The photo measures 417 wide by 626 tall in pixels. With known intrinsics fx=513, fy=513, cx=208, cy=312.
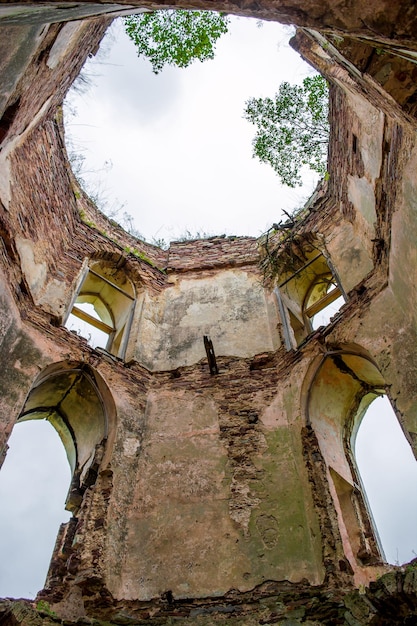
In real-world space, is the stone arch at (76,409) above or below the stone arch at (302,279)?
below

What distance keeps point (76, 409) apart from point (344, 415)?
4.09 meters

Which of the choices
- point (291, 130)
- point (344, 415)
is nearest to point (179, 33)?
point (291, 130)

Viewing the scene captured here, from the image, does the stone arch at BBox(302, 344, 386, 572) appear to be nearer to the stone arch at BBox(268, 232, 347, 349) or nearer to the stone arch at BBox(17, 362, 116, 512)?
the stone arch at BBox(268, 232, 347, 349)

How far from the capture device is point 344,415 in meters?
7.77

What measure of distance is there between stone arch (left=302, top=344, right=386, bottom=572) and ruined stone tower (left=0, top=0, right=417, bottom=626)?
0.03 metres

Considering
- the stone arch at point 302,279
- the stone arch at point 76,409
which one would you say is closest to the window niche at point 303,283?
the stone arch at point 302,279

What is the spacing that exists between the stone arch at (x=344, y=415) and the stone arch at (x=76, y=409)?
116 inches

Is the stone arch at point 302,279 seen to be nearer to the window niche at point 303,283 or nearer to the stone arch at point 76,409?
the window niche at point 303,283

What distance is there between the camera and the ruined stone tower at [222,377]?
→ 5.30 m

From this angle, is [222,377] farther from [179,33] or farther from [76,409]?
[179,33]

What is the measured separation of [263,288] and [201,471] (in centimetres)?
435

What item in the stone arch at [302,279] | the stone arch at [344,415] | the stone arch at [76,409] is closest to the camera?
the stone arch at [344,415]

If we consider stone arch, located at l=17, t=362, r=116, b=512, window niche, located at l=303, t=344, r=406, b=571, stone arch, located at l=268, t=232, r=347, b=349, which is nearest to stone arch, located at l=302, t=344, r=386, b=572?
window niche, located at l=303, t=344, r=406, b=571

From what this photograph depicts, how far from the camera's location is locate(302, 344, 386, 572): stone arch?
6438 mm
